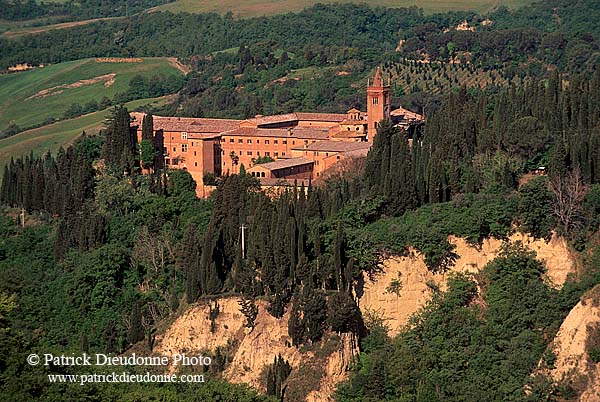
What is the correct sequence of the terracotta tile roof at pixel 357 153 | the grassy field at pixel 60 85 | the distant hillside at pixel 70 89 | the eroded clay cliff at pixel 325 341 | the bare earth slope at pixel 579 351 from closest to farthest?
1. the bare earth slope at pixel 579 351
2. the eroded clay cliff at pixel 325 341
3. the terracotta tile roof at pixel 357 153
4. the distant hillside at pixel 70 89
5. the grassy field at pixel 60 85

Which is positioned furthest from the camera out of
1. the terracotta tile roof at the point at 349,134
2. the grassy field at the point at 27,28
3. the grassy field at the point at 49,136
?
the grassy field at the point at 27,28

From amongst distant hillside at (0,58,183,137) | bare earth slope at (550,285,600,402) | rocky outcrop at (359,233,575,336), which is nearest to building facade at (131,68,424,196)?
rocky outcrop at (359,233,575,336)

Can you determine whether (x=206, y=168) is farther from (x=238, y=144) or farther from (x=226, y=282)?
(x=226, y=282)

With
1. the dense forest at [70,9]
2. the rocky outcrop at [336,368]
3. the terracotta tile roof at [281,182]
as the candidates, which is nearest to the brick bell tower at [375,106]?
the terracotta tile roof at [281,182]

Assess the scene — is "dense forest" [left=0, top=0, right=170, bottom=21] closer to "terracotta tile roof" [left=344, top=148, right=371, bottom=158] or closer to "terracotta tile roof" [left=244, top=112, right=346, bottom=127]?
"terracotta tile roof" [left=244, top=112, right=346, bottom=127]

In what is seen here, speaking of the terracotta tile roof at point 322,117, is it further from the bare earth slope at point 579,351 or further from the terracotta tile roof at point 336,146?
the bare earth slope at point 579,351

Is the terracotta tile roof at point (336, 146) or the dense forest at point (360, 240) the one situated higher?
the terracotta tile roof at point (336, 146)

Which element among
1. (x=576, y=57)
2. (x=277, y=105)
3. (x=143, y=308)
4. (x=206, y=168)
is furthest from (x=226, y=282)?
(x=576, y=57)
